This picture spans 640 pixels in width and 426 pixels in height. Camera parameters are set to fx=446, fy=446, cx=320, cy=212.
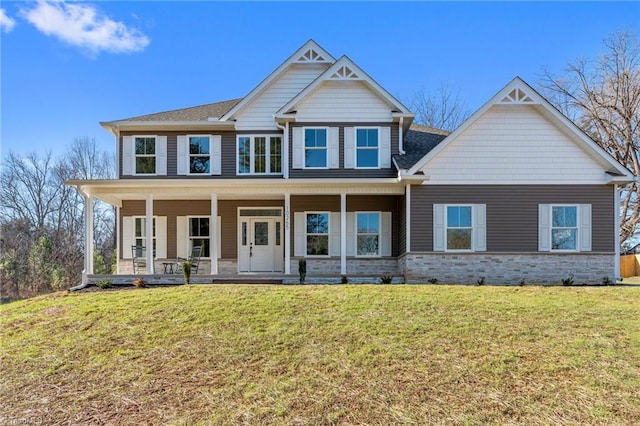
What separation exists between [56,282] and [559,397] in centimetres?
2682

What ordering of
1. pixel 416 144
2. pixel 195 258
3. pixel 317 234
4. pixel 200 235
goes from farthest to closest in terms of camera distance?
pixel 416 144
pixel 200 235
pixel 195 258
pixel 317 234

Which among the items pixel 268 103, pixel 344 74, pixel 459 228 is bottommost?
pixel 459 228

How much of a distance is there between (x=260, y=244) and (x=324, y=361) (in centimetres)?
987

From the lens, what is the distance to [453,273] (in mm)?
13461

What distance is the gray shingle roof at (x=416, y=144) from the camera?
1475 cm

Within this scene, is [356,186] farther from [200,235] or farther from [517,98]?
[200,235]

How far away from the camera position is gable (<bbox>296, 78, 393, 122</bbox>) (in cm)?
1538

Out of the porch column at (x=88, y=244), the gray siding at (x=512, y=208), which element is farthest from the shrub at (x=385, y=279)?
the porch column at (x=88, y=244)

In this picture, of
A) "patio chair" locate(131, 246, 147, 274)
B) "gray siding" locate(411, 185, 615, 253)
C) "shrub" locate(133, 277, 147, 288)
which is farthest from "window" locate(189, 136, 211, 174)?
"gray siding" locate(411, 185, 615, 253)

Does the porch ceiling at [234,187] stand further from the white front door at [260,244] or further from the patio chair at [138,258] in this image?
the patio chair at [138,258]

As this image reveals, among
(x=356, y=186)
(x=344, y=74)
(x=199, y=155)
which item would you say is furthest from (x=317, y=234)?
(x=344, y=74)

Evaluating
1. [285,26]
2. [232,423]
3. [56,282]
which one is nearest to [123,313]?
[232,423]

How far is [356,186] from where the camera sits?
13.9 metres

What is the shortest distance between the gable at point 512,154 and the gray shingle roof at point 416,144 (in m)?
1.17
